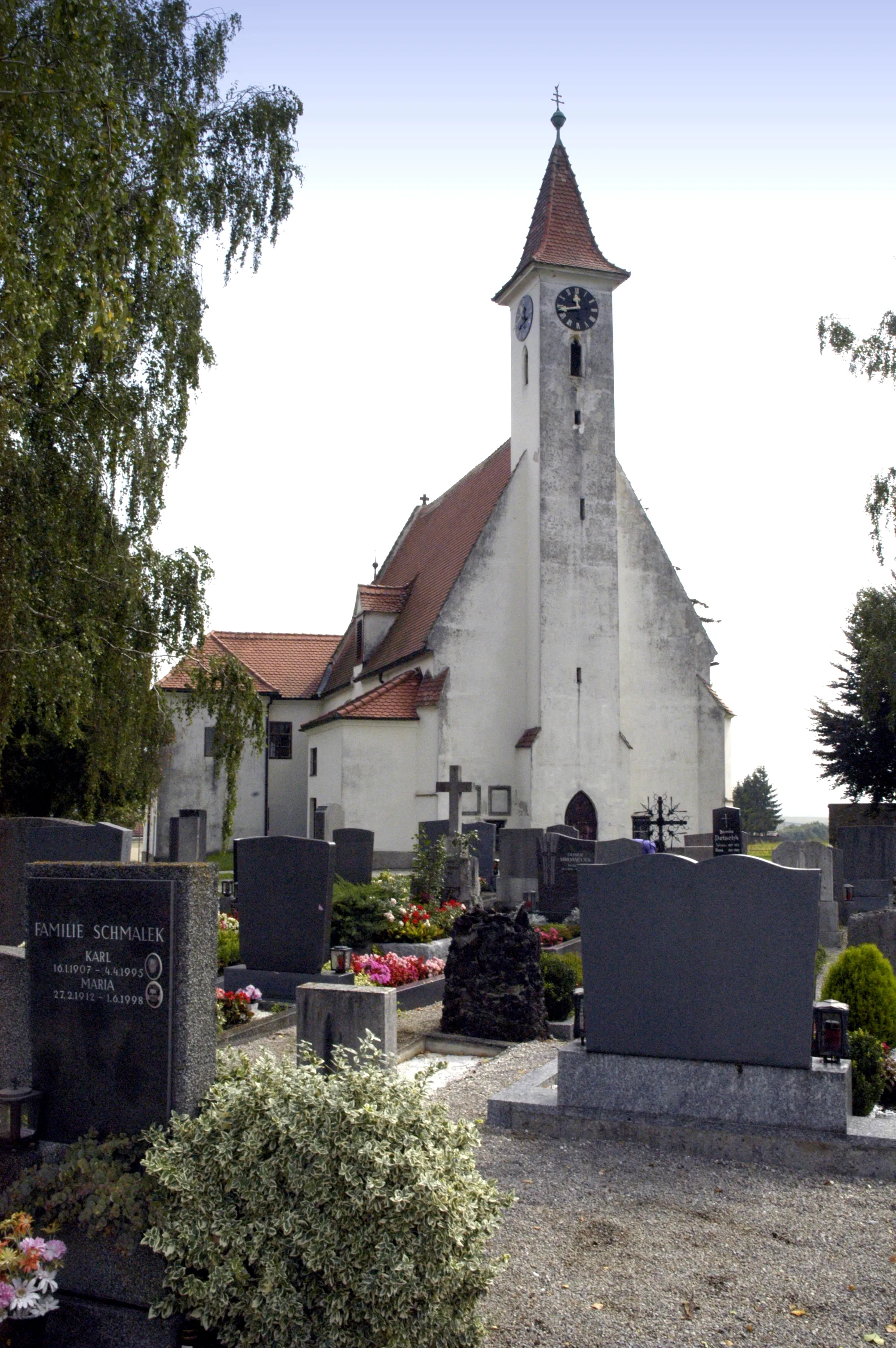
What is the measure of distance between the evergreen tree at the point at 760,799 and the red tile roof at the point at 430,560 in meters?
39.1

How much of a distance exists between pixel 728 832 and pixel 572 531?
13.0 metres

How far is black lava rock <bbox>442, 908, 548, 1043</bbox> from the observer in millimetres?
8758

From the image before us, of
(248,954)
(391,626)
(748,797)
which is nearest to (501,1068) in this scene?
(248,954)

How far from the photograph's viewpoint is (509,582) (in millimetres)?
28844

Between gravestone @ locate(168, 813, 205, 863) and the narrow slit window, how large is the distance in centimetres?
1695

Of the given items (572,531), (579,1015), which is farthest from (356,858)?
(572,531)

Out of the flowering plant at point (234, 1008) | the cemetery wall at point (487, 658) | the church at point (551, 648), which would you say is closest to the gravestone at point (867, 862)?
the church at point (551, 648)

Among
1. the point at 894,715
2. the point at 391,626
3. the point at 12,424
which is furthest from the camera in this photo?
the point at 391,626

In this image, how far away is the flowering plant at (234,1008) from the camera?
350 inches

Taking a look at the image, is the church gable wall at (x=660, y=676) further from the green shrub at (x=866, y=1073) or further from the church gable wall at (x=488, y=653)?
the green shrub at (x=866, y=1073)

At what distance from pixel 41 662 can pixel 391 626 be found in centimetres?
2346

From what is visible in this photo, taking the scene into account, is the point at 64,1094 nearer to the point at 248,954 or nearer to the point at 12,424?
the point at 248,954

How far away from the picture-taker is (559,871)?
16750 mm

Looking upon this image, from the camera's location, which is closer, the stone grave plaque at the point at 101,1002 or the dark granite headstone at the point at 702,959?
the stone grave plaque at the point at 101,1002
